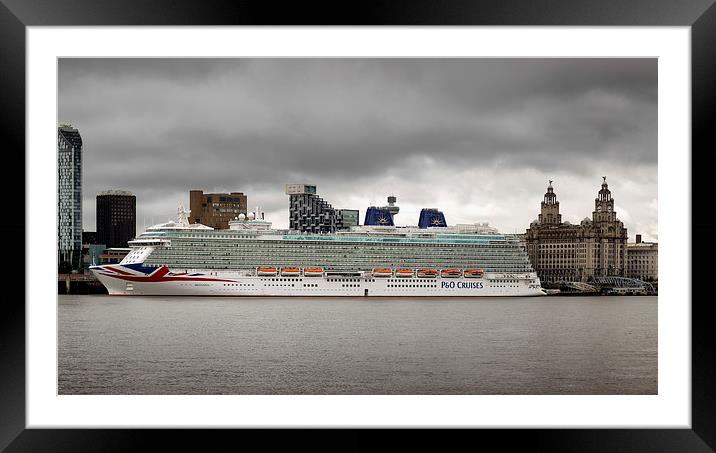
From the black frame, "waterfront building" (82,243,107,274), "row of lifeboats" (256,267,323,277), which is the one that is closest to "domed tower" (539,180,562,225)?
"row of lifeboats" (256,267,323,277)

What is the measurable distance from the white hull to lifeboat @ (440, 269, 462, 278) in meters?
0.13

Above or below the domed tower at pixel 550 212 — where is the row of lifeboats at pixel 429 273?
below

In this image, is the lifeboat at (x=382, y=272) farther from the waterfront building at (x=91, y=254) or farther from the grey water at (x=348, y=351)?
the waterfront building at (x=91, y=254)

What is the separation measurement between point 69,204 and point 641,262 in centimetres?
2619

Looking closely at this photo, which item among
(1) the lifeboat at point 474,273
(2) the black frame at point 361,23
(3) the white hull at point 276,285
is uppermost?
(2) the black frame at point 361,23

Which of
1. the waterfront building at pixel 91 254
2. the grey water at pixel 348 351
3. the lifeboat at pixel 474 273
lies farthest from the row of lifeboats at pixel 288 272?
the waterfront building at pixel 91 254

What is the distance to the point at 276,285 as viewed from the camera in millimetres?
27078

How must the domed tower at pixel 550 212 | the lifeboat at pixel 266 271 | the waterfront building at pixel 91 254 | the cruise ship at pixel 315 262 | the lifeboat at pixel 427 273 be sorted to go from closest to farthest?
the cruise ship at pixel 315 262, the lifeboat at pixel 266 271, the lifeboat at pixel 427 273, the waterfront building at pixel 91 254, the domed tower at pixel 550 212

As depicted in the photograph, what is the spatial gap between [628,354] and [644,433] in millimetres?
10503

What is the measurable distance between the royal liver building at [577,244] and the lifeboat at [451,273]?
26.2 feet

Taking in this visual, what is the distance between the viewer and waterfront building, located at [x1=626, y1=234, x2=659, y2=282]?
123 ft

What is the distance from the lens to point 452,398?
134 inches

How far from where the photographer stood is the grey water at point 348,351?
8.55 meters
